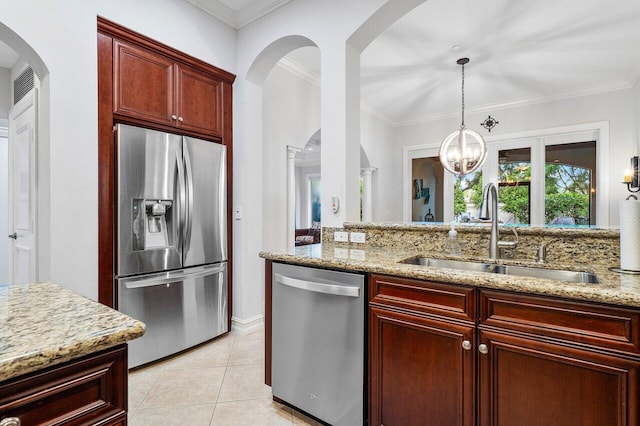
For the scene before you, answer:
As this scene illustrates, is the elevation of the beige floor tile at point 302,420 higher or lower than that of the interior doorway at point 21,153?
lower

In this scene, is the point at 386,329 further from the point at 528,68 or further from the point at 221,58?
the point at 528,68

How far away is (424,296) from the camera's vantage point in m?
1.43

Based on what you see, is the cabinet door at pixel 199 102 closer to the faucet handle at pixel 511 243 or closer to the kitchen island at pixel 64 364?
the kitchen island at pixel 64 364

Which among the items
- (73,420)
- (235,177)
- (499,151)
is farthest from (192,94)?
(499,151)

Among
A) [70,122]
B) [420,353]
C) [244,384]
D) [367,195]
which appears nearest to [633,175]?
[367,195]

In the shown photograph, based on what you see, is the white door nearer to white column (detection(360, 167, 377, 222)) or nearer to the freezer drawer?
the freezer drawer

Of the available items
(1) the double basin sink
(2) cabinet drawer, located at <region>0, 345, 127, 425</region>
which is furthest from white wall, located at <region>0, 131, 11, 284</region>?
(1) the double basin sink

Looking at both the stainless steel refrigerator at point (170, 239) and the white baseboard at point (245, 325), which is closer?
the stainless steel refrigerator at point (170, 239)

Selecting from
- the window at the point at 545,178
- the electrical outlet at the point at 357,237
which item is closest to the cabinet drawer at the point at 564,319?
the electrical outlet at the point at 357,237

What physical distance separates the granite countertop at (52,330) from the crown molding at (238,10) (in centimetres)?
267

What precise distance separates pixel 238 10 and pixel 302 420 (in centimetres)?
322

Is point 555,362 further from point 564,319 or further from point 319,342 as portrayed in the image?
point 319,342

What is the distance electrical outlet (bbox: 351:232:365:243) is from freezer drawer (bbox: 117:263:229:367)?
1.26m

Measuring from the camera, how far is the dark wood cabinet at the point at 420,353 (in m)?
1.33
